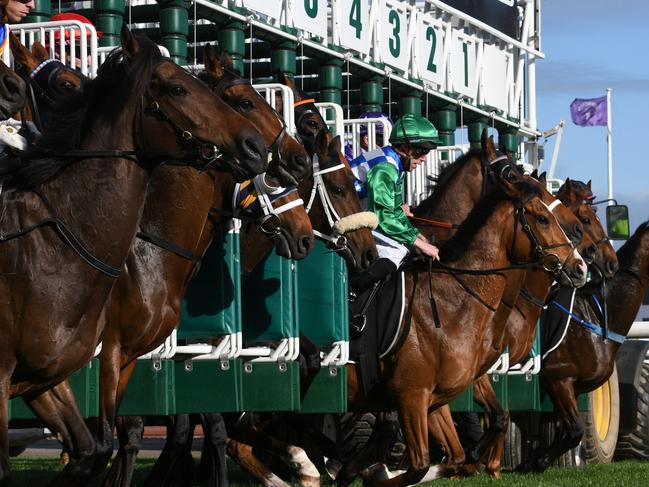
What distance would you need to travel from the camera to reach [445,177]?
1063 centimetres

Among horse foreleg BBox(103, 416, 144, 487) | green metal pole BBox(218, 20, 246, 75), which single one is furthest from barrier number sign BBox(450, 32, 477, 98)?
horse foreleg BBox(103, 416, 144, 487)

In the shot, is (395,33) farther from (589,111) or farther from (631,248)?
(589,111)

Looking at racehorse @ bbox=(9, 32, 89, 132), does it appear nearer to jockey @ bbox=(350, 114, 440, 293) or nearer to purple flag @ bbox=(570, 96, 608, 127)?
jockey @ bbox=(350, 114, 440, 293)

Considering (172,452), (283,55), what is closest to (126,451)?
(172,452)

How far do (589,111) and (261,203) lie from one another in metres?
24.3

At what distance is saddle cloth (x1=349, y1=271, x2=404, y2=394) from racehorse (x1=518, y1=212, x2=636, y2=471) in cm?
322

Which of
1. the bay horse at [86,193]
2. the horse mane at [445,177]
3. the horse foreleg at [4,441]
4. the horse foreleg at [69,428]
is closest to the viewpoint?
the horse foreleg at [4,441]

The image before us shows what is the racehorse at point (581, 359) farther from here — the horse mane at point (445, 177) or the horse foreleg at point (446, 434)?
the horse mane at point (445, 177)

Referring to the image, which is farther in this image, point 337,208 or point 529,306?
point 529,306

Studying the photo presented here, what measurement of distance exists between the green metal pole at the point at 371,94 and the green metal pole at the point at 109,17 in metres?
4.42

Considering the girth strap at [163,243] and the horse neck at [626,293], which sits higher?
the girth strap at [163,243]

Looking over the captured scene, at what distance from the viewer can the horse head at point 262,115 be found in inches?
300

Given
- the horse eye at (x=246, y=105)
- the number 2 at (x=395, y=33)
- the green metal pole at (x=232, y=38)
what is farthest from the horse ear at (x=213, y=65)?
the number 2 at (x=395, y=33)

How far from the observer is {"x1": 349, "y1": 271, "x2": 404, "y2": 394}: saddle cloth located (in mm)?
9234
